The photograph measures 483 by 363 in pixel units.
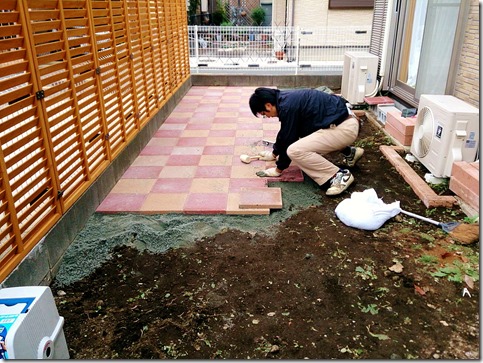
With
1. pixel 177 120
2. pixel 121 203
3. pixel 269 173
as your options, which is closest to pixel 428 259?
pixel 269 173

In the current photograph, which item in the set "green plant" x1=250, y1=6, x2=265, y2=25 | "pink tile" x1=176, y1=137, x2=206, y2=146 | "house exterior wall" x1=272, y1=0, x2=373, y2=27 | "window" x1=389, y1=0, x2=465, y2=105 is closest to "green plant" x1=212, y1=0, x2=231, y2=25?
"green plant" x1=250, y1=6, x2=265, y2=25

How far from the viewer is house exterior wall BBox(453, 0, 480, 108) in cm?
447

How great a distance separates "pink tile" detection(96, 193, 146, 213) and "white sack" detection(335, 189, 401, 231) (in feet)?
6.93

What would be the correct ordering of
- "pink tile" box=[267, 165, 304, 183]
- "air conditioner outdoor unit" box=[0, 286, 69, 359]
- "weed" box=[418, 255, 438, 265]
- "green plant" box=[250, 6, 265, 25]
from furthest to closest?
"green plant" box=[250, 6, 265, 25] < "pink tile" box=[267, 165, 304, 183] < "weed" box=[418, 255, 438, 265] < "air conditioner outdoor unit" box=[0, 286, 69, 359]

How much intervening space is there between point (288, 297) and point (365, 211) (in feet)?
4.25

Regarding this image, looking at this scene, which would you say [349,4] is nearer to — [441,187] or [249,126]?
[249,126]

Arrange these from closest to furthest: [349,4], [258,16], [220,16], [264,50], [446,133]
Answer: [446,133], [264,50], [349,4], [258,16], [220,16]

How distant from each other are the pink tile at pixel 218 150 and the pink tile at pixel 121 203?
1548 millimetres

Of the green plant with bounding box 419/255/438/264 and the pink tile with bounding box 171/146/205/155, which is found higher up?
the pink tile with bounding box 171/146/205/155

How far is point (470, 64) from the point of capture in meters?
4.60

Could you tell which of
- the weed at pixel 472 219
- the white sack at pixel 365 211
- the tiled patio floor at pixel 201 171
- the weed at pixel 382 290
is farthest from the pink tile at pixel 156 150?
the weed at pixel 472 219

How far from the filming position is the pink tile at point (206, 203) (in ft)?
13.2

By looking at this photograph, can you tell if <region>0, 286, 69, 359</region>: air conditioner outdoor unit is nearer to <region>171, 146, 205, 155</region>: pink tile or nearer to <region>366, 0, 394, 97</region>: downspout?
<region>171, 146, 205, 155</region>: pink tile

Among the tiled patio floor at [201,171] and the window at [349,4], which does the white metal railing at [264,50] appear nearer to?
the window at [349,4]
